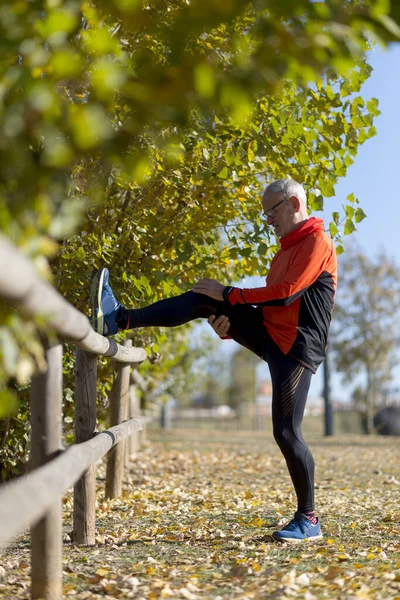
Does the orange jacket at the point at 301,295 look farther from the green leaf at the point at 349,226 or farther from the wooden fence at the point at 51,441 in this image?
the green leaf at the point at 349,226

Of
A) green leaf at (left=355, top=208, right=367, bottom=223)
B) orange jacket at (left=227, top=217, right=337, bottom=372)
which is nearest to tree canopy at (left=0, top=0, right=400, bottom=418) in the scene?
green leaf at (left=355, top=208, right=367, bottom=223)

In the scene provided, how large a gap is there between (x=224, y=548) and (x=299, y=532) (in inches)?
19.1

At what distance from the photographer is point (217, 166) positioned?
5469mm

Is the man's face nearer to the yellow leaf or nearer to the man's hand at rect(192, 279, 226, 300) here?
the man's hand at rect(192, 279, 226, 300)

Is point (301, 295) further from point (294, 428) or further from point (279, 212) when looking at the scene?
point (294, 428)

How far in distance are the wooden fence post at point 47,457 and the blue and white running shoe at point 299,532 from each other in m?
1.69

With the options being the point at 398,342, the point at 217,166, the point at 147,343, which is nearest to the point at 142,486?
the point at 147,343

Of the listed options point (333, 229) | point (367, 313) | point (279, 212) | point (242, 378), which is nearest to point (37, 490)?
point (279, 212)

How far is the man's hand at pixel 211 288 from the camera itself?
4711 millimetres

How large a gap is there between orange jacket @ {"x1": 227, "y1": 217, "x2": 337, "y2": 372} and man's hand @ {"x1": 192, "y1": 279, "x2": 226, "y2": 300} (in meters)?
0.09

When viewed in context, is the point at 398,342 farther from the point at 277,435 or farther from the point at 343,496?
the point at 277,435

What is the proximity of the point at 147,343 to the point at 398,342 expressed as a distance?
2567 centimetres

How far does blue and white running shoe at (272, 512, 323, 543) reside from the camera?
4.34m

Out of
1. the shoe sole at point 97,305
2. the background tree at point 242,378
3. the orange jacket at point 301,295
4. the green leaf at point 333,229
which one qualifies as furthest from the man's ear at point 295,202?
the background tree at point 242,378
